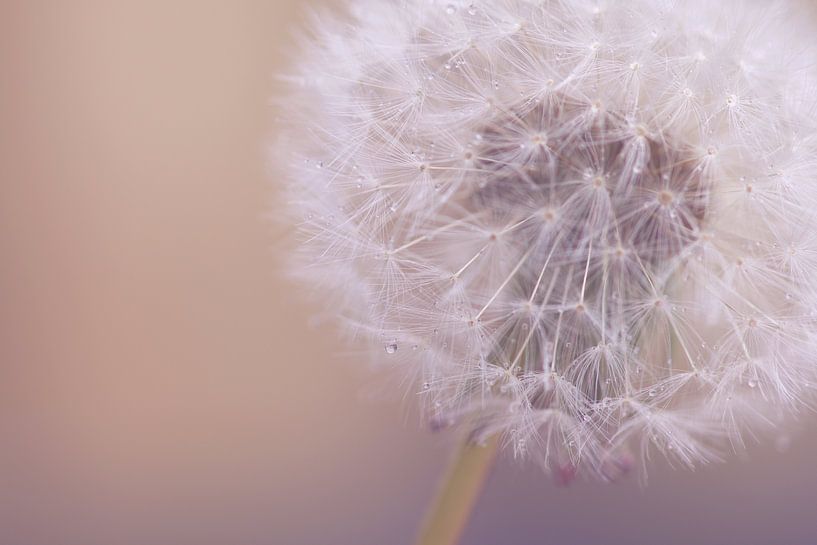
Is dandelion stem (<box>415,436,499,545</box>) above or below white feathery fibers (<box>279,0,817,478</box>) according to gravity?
below

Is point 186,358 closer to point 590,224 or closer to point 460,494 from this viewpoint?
point 460,494

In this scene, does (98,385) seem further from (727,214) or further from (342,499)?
(727,214)

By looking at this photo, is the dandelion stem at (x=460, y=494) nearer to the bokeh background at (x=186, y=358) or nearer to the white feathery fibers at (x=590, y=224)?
the white feathery fibers at (x=590, y=224)

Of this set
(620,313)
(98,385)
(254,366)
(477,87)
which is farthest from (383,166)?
(98,385)

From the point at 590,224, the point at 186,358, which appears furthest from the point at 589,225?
the point at 186,358

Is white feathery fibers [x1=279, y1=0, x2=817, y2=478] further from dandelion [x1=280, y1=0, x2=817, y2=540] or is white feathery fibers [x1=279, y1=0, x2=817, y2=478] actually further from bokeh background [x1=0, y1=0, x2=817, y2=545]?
bokeh background [x1=0, y1=0, x2=817, y2=545]

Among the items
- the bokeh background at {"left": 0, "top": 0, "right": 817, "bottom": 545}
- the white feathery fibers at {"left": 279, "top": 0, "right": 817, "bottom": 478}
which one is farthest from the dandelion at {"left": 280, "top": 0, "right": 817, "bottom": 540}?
the bokeh background at {"left": 0, "top": 0, "right": 817, "bottom": 545}
